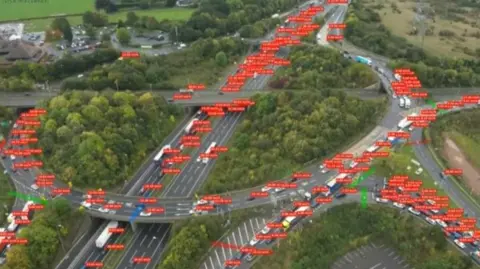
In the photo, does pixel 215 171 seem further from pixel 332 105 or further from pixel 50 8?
pixel 50 8

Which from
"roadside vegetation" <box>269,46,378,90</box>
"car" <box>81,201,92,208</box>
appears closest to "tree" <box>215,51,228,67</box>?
"roadside vegetation" <box>269,46,378,90</box>

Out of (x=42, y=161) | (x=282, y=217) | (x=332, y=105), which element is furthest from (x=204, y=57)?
(x=282, y=217)

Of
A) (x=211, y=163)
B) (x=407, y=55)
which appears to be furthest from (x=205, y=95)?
(x=407, y=55)

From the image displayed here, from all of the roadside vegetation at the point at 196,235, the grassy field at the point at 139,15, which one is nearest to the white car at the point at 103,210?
the roadside vegetation at the point at 196,235

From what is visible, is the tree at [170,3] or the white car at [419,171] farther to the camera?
the tree at [170,3]

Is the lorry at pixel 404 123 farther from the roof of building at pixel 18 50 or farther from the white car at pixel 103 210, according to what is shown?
the roof of building at pixel 18 50

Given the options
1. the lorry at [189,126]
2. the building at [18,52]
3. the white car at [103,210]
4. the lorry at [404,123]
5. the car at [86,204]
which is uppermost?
the building at [18,52]
